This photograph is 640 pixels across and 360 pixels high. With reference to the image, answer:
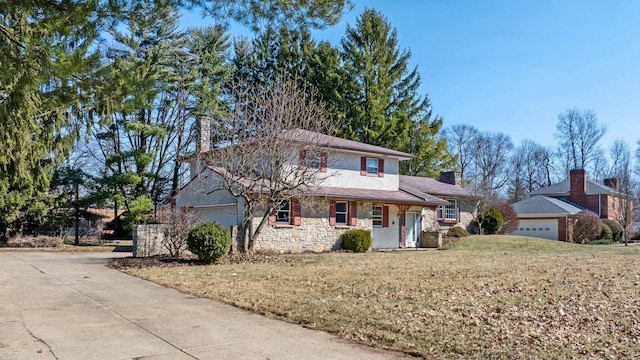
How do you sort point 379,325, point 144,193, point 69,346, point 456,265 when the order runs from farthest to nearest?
point 144,193 < point 456,265 < point 379,325 < point 69,346

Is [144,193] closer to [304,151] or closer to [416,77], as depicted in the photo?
[304,151]

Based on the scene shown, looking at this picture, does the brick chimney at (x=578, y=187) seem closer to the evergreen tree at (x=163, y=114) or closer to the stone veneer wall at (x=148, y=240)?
the evergreen tree at (x=163, y=114)

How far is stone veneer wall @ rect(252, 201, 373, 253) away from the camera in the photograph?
21.7m

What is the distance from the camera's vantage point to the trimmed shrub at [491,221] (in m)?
33.3

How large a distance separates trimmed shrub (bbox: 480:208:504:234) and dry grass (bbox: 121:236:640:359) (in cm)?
1806

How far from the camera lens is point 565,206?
39938 millimetres

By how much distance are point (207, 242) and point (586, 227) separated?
30.1m

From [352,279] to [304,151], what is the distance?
8668mm

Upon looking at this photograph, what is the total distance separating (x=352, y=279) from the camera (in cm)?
1259

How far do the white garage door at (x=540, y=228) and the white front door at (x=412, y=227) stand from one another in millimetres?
15855

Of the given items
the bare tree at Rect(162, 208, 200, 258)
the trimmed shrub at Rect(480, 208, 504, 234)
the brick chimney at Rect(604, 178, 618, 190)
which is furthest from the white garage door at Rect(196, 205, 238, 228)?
the brick chimney at Rect(604, 178, 618, 190)

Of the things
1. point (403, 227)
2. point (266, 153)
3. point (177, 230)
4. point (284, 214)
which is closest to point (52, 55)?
point (177, 230)

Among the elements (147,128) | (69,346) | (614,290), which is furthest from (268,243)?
(69,346)

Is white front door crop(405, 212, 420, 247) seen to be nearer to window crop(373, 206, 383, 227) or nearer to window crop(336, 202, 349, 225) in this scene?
window crop(373, 206, 383, 227)
